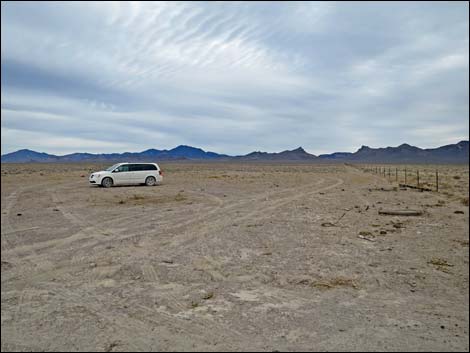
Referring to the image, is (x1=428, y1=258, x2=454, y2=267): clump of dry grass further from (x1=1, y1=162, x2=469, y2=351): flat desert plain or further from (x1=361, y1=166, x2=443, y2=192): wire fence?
(x1=361, y1=166, x2=443, y2=192): wire fence

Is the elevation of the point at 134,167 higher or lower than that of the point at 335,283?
higher

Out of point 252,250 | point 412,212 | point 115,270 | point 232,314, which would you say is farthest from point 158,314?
point 412,212

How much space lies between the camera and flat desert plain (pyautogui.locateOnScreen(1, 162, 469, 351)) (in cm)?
401

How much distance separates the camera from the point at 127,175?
24.4m

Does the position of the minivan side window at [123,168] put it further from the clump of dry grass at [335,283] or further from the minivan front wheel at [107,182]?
the clump of dry grass at [335,283]

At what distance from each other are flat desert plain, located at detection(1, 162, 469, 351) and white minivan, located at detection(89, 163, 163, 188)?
38.6 feet

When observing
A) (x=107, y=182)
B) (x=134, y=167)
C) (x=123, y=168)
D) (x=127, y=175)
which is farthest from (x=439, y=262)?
(x=134, y=167)

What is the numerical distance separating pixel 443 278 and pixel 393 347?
2.83m

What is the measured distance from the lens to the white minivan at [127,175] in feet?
76.2

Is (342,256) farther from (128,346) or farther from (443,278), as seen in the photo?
(128,346)

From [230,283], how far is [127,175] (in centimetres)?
1945

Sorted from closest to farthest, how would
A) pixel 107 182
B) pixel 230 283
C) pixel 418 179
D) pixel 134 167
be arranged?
pixel 230 283, pixel 107 182, pixel 134 167, pixel 418 179

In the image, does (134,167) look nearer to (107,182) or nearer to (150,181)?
(150,181)

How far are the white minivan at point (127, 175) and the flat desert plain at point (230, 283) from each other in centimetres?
1176
